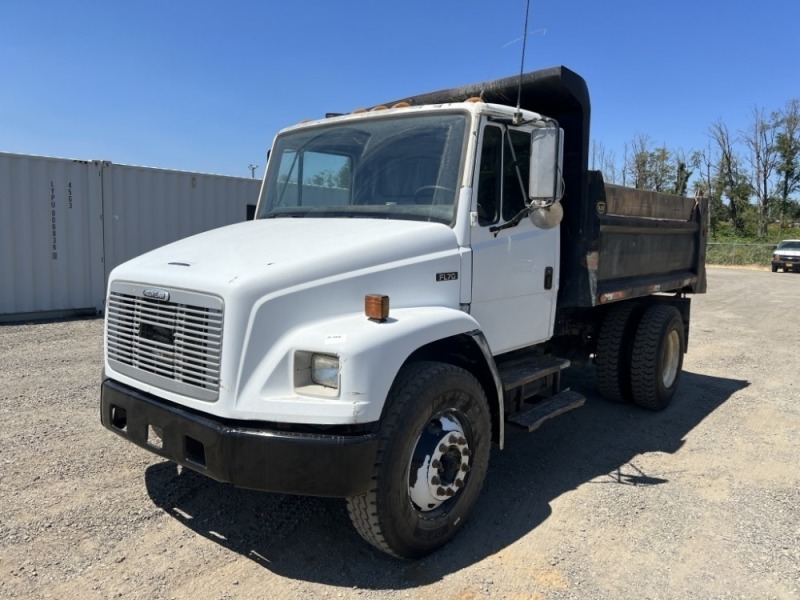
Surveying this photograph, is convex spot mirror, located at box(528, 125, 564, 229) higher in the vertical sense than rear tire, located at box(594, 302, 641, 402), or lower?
higher

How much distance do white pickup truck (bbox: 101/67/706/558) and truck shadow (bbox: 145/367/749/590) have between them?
20 centimetres

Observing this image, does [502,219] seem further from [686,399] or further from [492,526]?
[686,399]

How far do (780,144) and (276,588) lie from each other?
55.9 metres

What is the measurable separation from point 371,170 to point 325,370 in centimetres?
163

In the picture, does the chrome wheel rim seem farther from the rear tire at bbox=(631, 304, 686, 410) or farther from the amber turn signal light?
the rear tire at bbox=(631, 304, 686, 410)

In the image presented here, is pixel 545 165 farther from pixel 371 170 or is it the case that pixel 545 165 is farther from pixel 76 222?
pixel 76 222

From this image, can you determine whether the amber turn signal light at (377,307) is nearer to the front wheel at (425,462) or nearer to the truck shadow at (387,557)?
the front wheel at (425,462)

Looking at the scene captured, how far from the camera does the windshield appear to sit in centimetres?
366

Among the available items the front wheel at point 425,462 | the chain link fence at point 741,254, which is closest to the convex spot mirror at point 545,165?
the front wheel at point 425,462

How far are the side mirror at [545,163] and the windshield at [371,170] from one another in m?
0.44

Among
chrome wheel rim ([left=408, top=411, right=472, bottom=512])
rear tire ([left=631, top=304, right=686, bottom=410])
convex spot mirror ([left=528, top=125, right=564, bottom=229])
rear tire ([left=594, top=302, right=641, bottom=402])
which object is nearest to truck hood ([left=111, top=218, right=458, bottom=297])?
convex spot mirror ([left=528, top=125, right=564, bottom=229])

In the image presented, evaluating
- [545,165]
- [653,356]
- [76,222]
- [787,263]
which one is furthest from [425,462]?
[787,263]

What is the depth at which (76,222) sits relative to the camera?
35.5ft

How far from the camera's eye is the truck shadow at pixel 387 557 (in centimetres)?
317
